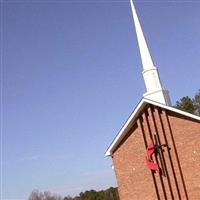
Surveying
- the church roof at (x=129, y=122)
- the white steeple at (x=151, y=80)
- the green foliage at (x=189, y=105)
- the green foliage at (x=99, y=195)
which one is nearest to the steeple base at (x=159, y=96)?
the white steeple at (x=151, y=80)

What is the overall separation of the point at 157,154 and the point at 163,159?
462 mm

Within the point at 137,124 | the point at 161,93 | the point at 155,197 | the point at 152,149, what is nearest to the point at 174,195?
the point at 155,197

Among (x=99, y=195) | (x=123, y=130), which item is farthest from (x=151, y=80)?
(x=99, y=195)

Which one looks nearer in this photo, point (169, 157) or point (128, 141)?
point (169, 157)

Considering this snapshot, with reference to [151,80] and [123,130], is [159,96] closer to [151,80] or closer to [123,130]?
[151,80]

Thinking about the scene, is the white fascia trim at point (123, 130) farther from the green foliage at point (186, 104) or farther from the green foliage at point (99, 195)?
the green foliage at point (99, 195)

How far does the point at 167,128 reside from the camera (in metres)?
25.5

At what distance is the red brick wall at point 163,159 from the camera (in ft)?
80.6

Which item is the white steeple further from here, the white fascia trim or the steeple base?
the white fascia trim

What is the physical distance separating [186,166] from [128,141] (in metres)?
4.15

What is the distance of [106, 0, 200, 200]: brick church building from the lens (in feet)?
80.8

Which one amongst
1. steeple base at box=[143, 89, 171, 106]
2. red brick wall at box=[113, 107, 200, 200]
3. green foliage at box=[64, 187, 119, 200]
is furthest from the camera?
green foliage at box=[64, 187, 119, 200]

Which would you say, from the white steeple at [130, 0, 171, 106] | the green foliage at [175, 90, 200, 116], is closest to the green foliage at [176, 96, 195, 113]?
the green foliage at [175, 90, 200, 116]

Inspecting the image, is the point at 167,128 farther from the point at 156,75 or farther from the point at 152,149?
the point at 156,75
